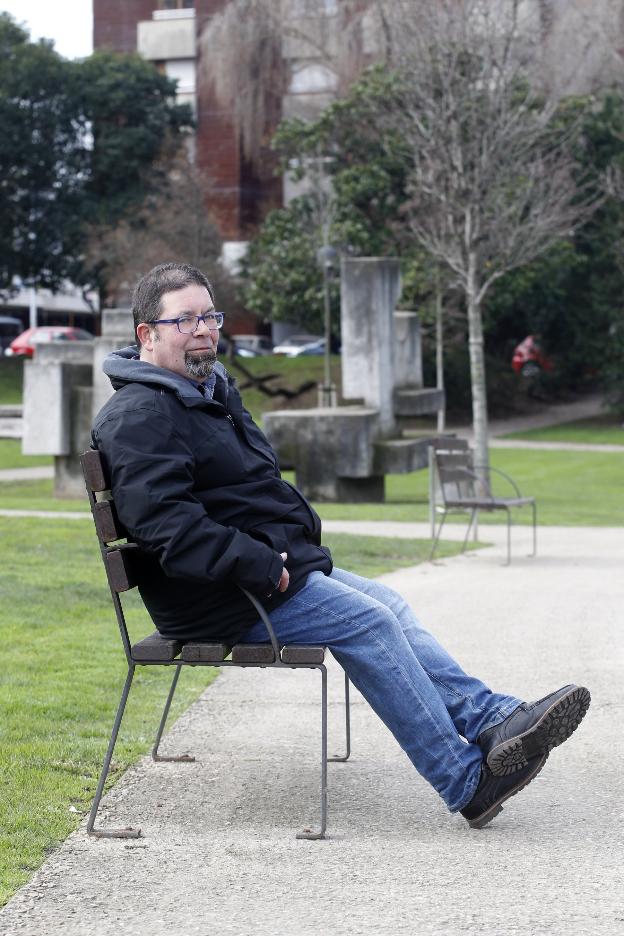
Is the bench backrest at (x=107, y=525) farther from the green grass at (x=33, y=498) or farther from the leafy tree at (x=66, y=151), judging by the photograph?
the leafy tree at (x=66, y=151)

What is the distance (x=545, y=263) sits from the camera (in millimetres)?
42781

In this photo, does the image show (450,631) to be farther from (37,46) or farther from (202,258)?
(37,46)

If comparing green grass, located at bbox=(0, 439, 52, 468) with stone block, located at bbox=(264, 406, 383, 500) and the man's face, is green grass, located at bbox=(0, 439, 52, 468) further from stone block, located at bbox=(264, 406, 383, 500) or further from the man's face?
the man's face

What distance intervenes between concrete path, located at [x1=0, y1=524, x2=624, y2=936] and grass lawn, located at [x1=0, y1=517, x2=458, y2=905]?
0.41ft

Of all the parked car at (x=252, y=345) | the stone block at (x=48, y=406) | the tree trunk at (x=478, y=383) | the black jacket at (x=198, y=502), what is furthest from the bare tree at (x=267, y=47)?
the black jacket at (x=198, y=502)

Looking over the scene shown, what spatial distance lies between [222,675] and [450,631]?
1756mm

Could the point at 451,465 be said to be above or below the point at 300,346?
below

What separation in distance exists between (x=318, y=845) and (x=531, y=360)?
44984 mm

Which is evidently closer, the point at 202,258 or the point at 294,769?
the point at 294,769

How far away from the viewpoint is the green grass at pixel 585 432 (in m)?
38.4

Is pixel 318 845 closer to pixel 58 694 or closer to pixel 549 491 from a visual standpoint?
pixel 58 694

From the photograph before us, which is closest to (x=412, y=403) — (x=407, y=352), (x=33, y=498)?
(x=407, y=352)

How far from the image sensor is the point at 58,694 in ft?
22.0

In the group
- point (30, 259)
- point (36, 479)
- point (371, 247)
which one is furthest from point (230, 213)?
point (36, 479)
